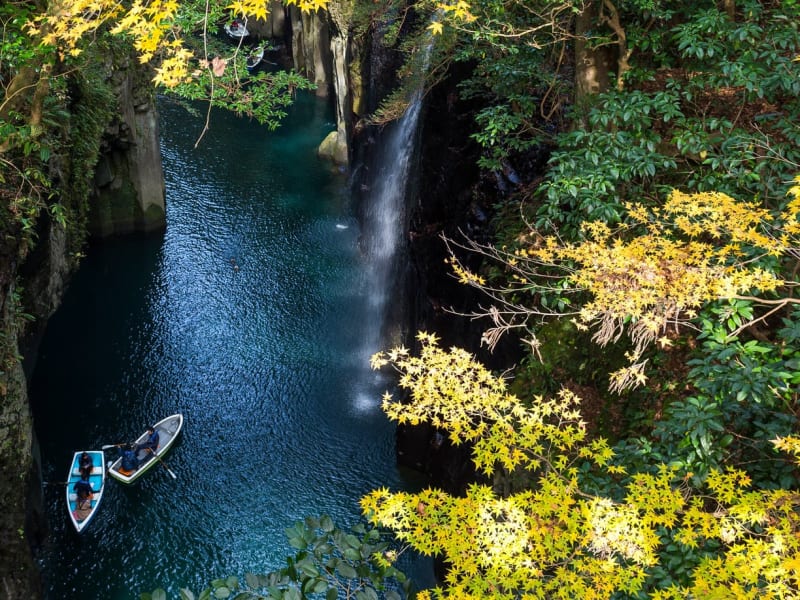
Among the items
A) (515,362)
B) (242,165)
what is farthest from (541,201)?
(242,165)

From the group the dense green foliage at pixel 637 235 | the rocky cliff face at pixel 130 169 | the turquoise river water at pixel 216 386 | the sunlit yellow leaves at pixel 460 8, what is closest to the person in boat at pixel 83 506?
the turquoise river water at pixel 216 386

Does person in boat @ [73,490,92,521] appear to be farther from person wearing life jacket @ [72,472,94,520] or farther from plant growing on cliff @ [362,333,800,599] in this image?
plant growing on cliff @ [362,333,800,599]

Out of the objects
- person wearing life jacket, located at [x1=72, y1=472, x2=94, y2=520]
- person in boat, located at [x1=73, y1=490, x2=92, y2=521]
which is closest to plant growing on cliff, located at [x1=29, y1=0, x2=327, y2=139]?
person wearing life jacket, located at [x1=72, y1=472, x2=94, y2=520]

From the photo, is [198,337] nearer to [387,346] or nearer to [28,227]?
[387,346]

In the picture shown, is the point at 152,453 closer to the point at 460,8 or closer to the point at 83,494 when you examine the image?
the point at 83,494

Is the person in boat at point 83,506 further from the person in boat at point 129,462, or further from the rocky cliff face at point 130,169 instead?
the rocky cliff face at point 130,169

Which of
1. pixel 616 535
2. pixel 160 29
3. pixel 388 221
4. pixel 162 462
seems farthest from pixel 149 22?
pixel 388 221

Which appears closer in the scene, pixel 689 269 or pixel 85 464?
pixel 689 269
